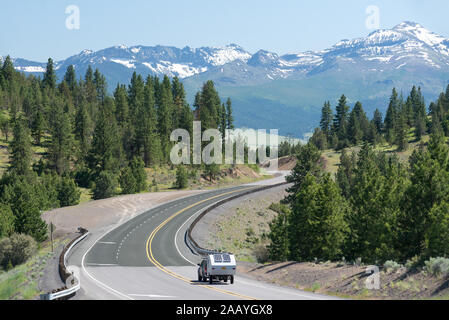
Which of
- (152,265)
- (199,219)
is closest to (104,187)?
(199,219)

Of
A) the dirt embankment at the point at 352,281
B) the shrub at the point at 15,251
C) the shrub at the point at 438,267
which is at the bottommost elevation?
the shrub at the point at 15,251

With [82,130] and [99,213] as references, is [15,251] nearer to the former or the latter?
[99,213]

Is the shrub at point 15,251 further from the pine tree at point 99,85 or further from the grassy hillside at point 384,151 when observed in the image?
the pine tree at point 99,85

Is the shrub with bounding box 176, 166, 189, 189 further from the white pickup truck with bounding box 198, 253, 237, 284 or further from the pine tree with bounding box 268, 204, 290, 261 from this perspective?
the white pickup truck with bounding box 198, 253, 237, 284

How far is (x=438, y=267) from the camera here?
977 inches

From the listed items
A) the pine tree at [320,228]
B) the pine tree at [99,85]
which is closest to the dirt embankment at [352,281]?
the pine tree at [320,228]

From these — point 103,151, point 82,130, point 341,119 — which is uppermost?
point 341,119

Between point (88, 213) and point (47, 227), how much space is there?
29.9 ft

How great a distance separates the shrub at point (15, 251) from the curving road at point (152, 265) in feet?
17.3

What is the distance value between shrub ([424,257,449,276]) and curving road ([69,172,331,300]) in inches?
218

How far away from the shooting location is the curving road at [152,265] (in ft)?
84.6

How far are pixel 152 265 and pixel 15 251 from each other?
60.8 ft
